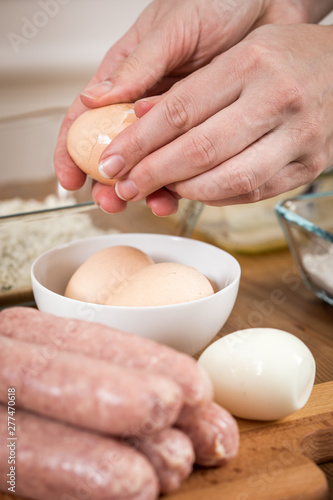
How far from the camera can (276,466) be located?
62 centimetres

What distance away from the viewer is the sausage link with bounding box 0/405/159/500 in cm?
50

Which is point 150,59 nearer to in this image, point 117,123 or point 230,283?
point 117,123

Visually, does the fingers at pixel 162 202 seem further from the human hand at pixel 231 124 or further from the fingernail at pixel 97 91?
the fingernail at pixel 97 91

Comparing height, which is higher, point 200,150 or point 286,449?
point 200,150

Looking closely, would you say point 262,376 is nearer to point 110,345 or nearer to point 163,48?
point 110,345

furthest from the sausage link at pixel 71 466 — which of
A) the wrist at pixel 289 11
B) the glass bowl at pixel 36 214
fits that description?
the wrist at pixel 289 11

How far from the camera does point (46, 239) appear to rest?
1072mm

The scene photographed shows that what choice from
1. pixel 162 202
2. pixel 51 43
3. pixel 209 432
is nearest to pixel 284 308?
pixel 162 202

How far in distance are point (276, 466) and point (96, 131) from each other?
1.80 feet

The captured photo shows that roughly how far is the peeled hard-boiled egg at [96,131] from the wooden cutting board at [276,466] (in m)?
0.46

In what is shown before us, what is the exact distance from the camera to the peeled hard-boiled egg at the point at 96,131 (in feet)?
2.88

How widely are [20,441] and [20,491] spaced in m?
0.06

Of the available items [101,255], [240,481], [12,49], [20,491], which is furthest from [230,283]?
[12,49]

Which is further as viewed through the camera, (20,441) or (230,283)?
(230,283)
